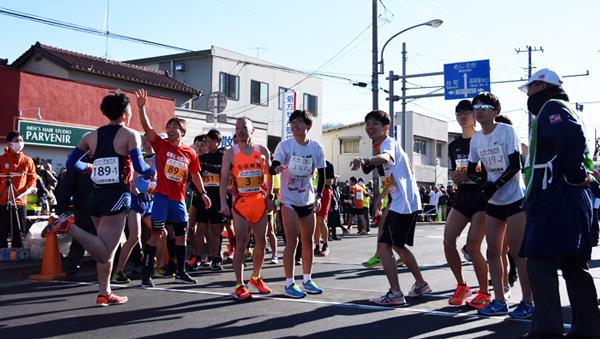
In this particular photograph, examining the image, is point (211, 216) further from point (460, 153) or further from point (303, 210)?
point (460, 153)

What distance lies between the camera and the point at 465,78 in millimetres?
26938

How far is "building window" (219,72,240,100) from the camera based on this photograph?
3803cm

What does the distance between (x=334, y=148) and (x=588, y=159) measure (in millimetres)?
45479

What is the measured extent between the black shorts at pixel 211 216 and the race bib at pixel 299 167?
2.61 metres

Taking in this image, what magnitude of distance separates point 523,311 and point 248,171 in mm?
3241

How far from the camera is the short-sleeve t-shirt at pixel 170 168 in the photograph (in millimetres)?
7516

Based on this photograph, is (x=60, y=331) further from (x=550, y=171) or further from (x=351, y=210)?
(x=351, y=210)

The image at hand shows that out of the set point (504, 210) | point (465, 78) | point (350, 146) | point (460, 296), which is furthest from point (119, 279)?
point (350, 146)

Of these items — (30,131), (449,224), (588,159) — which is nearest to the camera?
(588,159)

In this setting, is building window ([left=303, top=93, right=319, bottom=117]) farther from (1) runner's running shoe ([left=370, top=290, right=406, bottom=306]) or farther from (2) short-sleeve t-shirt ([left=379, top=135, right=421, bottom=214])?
(1) runner's running shoe ([left=370, top=290, right=406, bottom=306])

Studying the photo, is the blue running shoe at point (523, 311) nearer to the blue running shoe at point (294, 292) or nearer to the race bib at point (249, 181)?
the blue running shoe at point (294, 292)

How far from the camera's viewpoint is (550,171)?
4.55m

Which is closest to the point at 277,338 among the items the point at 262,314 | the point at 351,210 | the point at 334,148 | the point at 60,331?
the point at 262,314

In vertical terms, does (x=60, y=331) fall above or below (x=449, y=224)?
below
